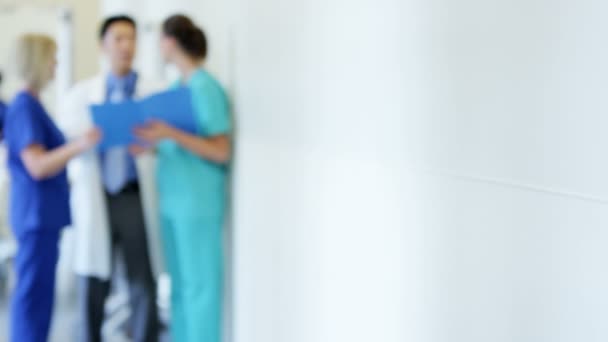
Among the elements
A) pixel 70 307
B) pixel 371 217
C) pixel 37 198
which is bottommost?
pixel 70 307

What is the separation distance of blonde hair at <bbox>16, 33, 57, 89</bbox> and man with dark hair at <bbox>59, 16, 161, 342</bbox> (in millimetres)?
140

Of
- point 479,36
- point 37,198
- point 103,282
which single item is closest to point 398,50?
point 479,36

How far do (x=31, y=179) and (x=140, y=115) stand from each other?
47cm

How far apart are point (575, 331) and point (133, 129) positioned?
1.72 metres

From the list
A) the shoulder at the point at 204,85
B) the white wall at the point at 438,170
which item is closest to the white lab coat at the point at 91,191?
the shoulder at the point at 204,85

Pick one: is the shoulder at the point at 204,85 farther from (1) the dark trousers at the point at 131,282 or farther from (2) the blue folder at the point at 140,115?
(1) the dark trousers at the point at 131,282

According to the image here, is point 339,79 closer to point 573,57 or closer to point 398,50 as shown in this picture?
point 398,50

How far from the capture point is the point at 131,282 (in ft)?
7.86

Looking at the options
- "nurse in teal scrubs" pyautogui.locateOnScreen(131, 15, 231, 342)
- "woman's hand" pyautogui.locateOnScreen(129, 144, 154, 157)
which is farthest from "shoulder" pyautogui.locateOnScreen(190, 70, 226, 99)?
"woman's hand" pyautogui.locateOnScreen(129, 144, 154, 157)

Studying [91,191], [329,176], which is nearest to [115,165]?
[91,191]

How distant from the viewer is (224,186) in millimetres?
2223

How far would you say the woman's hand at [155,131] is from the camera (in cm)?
205

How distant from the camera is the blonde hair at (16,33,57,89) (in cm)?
218

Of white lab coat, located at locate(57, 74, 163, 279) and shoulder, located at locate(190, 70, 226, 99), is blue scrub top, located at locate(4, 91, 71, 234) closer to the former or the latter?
white lab coat, located at locate(57, 74, 163, 279)
